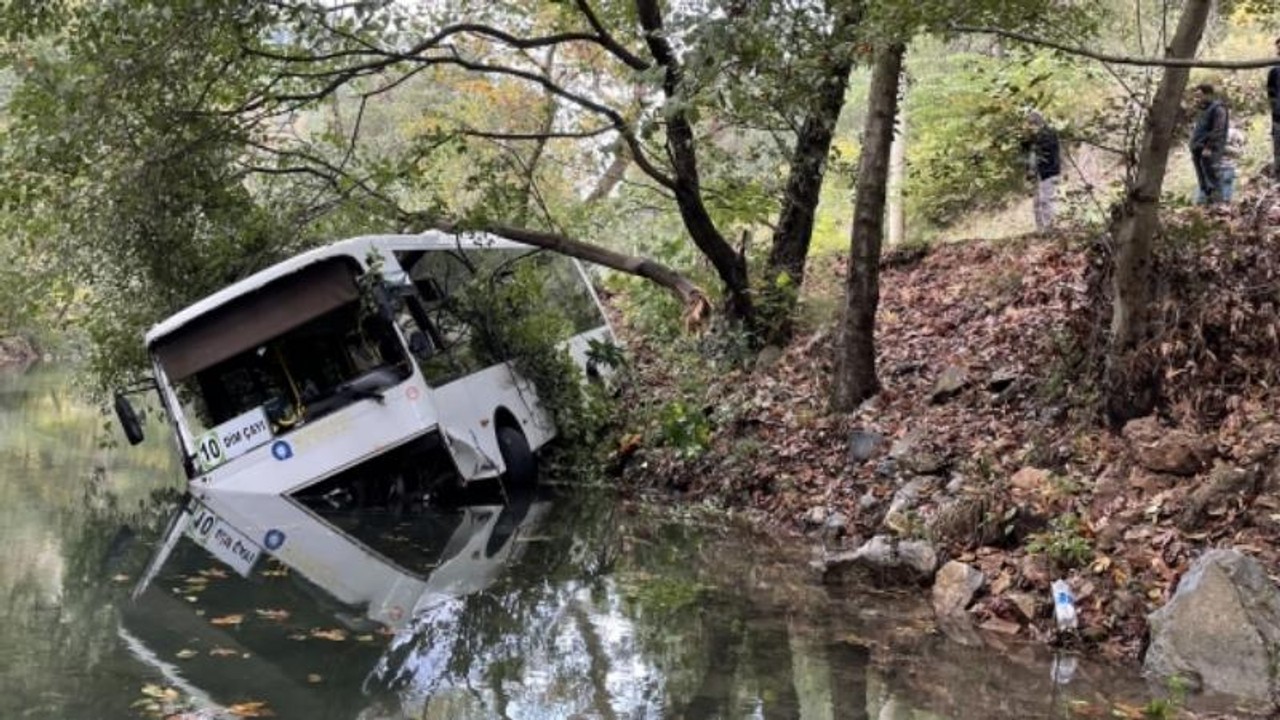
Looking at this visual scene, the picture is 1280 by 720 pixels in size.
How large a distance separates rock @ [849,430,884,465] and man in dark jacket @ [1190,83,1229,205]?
5.13 meters

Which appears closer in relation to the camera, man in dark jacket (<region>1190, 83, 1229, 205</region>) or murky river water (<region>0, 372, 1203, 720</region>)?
murky river water (<region>0, 372, 1203, 720</region>)

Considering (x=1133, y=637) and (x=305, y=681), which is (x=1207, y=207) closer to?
(x=1133, y=637)

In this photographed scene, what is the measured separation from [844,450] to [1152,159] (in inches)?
158

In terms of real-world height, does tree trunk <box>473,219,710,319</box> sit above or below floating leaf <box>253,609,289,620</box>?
above

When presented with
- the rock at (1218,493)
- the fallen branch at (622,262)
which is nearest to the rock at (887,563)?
the rock at (1218,493)

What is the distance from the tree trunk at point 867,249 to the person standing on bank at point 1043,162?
2923mm

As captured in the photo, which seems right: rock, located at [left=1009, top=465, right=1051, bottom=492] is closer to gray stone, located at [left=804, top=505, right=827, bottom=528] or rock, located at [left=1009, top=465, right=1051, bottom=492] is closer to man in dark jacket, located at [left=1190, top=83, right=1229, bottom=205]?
gray stone, located at [left=804, top=505, right=827, bottom=528]

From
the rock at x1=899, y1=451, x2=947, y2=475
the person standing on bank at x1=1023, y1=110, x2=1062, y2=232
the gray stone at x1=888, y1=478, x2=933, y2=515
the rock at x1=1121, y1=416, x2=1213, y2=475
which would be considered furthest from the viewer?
the person standing on bank at x1=1023, y1=110, x2=1062, y2=232

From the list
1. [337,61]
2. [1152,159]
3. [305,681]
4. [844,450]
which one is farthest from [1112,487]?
[337,61]

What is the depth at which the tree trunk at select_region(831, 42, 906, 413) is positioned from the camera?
11320 millimetres

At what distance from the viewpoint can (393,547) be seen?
10.7 metres

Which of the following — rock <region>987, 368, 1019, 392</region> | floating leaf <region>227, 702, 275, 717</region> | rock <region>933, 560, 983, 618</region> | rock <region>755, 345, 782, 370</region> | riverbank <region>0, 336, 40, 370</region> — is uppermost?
riverbank <region>0, 336, 40, 370</region>

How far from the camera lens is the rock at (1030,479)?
8750 mm

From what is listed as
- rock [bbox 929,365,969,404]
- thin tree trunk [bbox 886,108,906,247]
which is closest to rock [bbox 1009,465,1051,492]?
rock [bbox 929,365,969,404]
